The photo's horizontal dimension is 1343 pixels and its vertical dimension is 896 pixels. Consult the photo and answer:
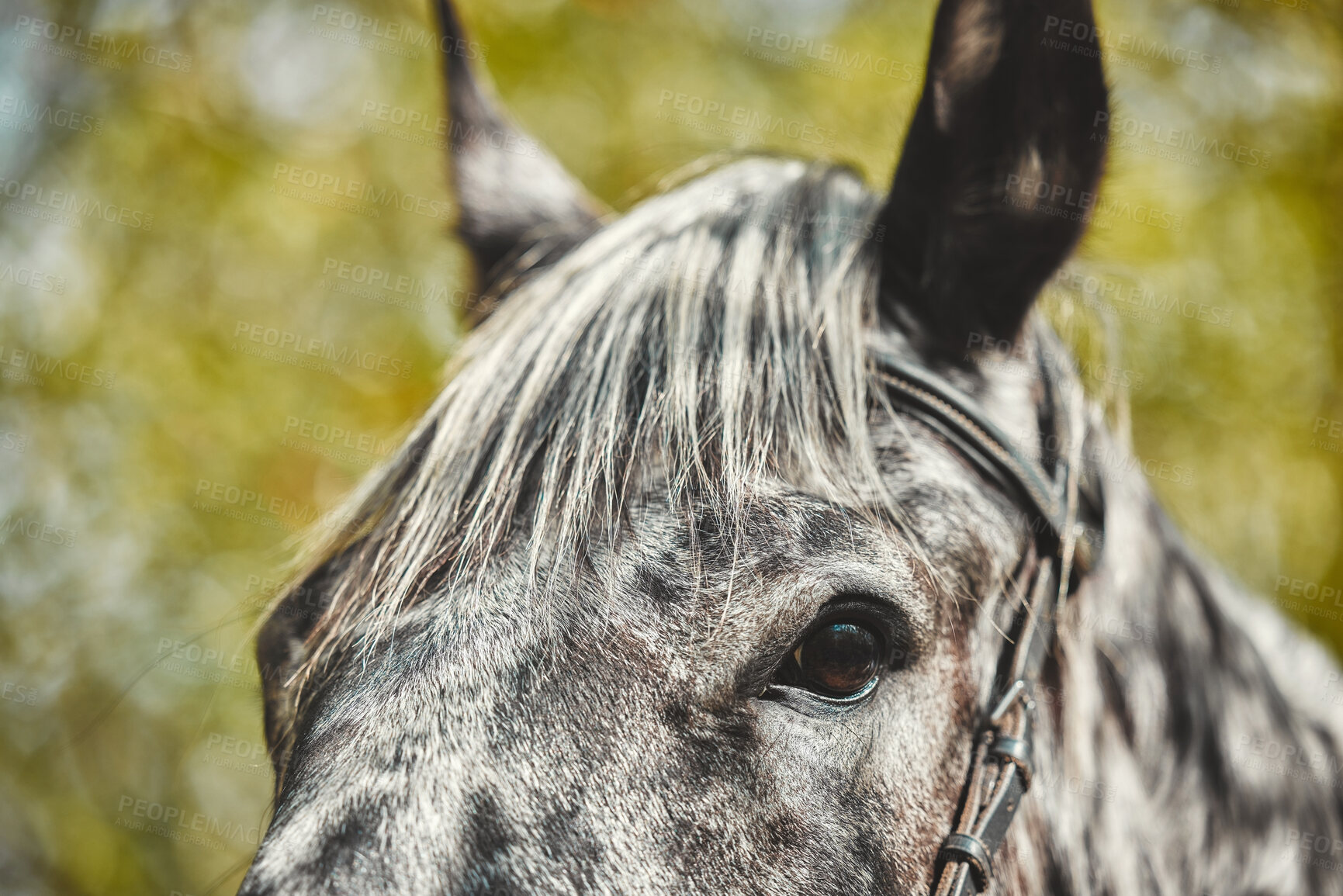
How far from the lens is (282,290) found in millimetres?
6797

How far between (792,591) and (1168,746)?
4.21ft

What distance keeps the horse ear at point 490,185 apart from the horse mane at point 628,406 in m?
0.64

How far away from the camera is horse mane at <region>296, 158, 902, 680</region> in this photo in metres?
1.40

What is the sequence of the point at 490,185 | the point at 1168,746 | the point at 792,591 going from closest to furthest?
1. the point at 792,591
2. the point at 1168,746
3. the point at 490,185

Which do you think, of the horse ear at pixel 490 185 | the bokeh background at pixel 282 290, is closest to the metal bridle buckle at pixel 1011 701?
the horse ear at pixel 490 185

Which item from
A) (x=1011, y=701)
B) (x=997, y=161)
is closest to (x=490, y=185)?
(x=997, y=161)

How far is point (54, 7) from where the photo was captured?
6152 millimetres

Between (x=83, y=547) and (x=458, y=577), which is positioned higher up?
(x=458, y=577)

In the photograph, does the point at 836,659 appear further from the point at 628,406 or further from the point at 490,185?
the point at 490,185

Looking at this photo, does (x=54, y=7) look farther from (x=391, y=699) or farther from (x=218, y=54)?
(x=391, y=699)

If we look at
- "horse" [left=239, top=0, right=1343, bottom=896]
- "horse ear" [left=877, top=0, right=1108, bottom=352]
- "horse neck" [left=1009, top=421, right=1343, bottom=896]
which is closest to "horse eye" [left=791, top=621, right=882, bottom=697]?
"horse" [left=239, top=0, right=1343, bottom=896]

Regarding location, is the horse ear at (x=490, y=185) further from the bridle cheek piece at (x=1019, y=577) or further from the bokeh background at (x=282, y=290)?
the bokeh background at (x=282, y=290)

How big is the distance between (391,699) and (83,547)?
20.5 ft

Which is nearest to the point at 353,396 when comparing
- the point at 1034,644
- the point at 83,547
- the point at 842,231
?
the point at 83,547
